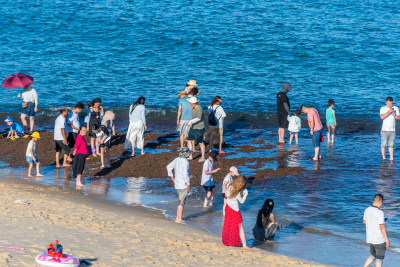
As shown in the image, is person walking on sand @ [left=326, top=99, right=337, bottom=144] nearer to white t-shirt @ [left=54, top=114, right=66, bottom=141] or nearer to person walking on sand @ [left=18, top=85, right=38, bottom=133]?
white t-shirt @ [left=54, top=114, right=66, bottom=141]

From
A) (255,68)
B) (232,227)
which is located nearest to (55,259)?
(232,227)

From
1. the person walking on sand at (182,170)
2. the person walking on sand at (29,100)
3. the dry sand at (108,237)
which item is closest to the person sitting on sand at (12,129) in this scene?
the person walking on sand at (29,100)

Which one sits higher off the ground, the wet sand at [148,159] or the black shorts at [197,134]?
the black shorts at [197,134]

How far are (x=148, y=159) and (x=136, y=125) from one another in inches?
40.7

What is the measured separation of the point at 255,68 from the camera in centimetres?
3325

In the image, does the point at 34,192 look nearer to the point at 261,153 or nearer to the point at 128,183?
the point at 128,183

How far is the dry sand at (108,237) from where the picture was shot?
309 inches

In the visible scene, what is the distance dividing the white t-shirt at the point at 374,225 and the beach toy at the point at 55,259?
4.21 meters

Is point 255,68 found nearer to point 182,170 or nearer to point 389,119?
point 389,119

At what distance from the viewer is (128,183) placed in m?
13.7

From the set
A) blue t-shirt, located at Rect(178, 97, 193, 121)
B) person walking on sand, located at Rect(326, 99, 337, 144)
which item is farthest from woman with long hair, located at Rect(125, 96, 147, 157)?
person walking on sand, located at Rect(326, 99, 337, 144)

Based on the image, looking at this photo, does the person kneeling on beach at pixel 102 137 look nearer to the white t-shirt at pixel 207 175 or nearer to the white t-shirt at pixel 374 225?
the white t-shirt at pixel 207 175

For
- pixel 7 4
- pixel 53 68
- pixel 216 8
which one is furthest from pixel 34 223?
pixel 7 4

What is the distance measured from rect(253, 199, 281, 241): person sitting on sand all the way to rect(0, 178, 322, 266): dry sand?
70 cm
